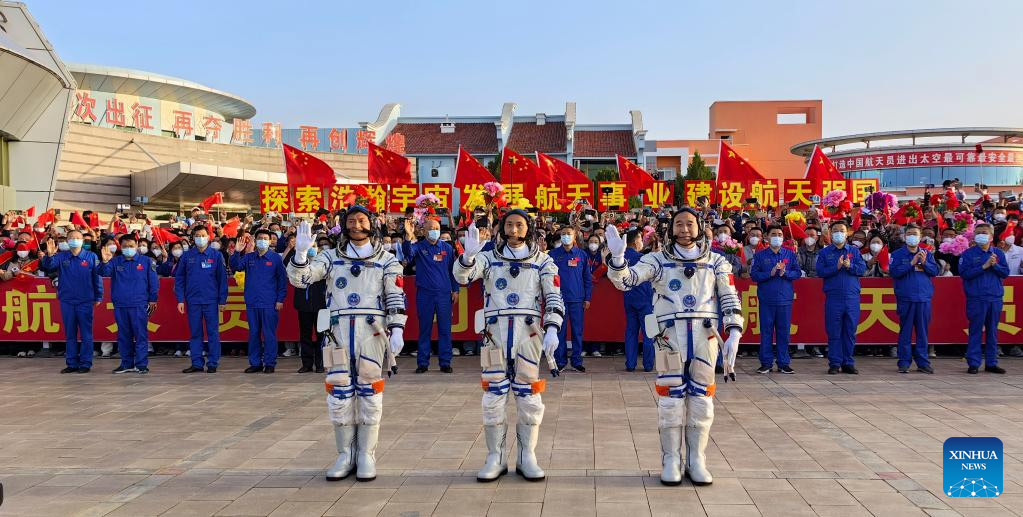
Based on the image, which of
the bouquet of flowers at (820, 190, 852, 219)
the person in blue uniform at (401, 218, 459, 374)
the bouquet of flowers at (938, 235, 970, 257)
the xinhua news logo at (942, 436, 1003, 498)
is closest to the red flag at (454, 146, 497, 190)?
the person in blue uniform at (401, 218, 459, 374)

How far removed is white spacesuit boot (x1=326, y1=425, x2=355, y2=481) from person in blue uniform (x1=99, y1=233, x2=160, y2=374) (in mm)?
6625

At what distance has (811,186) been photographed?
1653 cm

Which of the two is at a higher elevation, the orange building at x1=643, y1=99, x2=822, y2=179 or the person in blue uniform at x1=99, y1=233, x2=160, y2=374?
the orange building at x1=643, y1=99, x2=822, y2=179

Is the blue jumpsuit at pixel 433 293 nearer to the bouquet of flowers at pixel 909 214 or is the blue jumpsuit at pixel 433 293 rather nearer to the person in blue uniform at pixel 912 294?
the person in blue uniform at pixel 912 294

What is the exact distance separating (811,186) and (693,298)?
12.2 metres

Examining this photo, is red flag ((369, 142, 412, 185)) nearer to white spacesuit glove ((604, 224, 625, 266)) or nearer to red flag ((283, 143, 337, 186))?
red flag ((283, 143, 337, 186))

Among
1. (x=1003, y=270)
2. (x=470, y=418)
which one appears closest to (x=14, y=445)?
(x=470, y=418)

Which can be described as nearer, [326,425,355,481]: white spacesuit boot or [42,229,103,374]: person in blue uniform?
[326,425,355,481]: white spacesuit boot

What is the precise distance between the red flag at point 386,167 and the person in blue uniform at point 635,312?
328 inches

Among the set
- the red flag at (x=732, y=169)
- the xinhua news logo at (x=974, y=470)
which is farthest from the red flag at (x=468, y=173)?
the xinhua news logo at (x=974, y=470)

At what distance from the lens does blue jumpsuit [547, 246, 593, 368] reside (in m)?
10.8

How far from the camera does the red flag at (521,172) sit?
18.4 metres

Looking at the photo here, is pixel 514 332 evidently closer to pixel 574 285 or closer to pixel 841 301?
pixel 574 285

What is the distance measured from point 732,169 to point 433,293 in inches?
357
